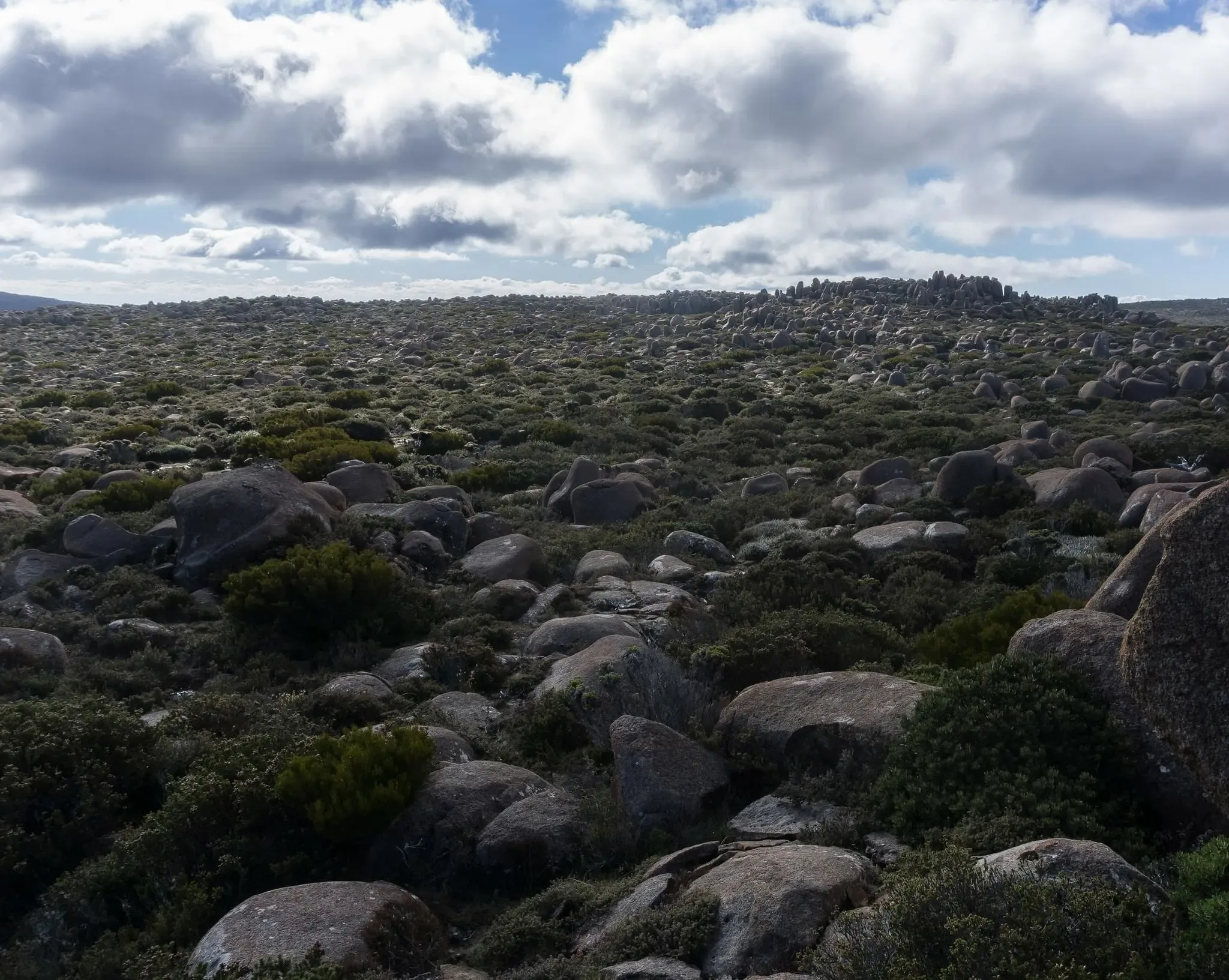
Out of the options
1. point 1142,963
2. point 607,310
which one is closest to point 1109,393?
point 1142,963

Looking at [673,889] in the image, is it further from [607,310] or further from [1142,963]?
[607,310]

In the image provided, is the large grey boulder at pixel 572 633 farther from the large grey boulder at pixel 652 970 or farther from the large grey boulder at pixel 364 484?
the large grey boulder at pixel 364 484

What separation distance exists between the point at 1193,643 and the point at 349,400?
89.9ft

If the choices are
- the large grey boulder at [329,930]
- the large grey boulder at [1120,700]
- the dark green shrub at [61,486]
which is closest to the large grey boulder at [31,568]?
the dark green shrub at [61,486]

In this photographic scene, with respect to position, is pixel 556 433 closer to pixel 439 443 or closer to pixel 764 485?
pixel 439 443

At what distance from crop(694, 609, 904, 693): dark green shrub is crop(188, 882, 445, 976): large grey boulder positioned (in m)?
3.55

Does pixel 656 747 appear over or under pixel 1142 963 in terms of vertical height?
under

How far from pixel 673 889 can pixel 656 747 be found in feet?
4.55

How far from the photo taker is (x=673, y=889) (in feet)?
18.0

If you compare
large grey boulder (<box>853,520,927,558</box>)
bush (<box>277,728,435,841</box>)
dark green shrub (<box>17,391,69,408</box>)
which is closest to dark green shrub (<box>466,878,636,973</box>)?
bush (<box>277,728,435,841</box>)

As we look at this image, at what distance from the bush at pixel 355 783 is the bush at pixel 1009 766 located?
3.01m

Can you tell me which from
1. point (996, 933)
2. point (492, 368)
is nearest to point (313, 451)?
point (996, 933)

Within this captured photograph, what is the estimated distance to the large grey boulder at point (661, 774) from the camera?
6.48 metres

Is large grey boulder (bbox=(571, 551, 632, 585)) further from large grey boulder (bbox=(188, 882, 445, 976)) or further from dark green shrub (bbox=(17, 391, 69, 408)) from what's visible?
dark green shrub (bbox=(17, 391, 69, 408))
